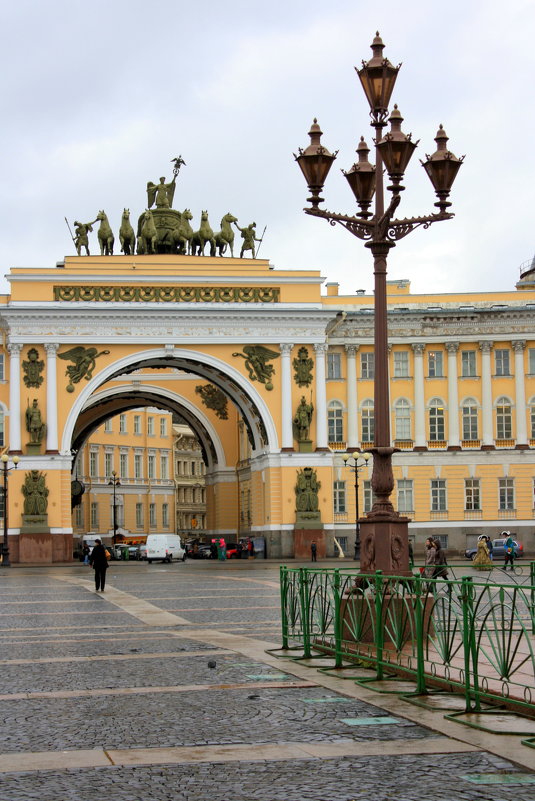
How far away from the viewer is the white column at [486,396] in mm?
63081

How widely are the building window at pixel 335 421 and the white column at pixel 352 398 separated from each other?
1.20 ft

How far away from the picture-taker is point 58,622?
22.7 metres

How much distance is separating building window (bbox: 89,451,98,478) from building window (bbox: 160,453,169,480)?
9.48m

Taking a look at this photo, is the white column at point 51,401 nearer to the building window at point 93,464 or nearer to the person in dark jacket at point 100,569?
the person in dark jacket at point 100,569

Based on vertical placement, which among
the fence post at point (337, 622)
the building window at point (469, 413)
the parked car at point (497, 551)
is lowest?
the parked car at point (497, 551)

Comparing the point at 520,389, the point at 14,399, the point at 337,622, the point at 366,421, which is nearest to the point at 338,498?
the point at 366,421

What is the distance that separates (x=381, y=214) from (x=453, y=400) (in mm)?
46557

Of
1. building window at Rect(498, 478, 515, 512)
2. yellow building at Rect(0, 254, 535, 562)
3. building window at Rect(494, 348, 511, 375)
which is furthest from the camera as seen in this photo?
building window at Rect(494, 348, 511, 375)

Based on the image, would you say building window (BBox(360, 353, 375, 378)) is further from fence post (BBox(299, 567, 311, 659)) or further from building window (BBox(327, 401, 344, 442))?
fence post (BBox(299, 567, 311, 659))

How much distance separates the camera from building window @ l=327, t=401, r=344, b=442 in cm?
6334

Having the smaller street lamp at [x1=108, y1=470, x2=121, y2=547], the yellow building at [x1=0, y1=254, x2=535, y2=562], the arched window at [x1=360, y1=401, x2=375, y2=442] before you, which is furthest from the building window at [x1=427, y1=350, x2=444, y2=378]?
the smaller street lamp at [x1=108, y1=470, x2=121, y2=547]

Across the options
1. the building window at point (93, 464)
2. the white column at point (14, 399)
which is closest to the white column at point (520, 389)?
the white column at point (14, 399)

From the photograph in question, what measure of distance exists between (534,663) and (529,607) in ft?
1.61

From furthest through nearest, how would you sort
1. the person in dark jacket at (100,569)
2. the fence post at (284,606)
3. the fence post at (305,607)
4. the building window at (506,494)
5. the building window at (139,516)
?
the building window at (139,516), the building window at (506,494), the person in dark jacket at (100,569), the fence post at (284,606), the fence post at (305,607)
